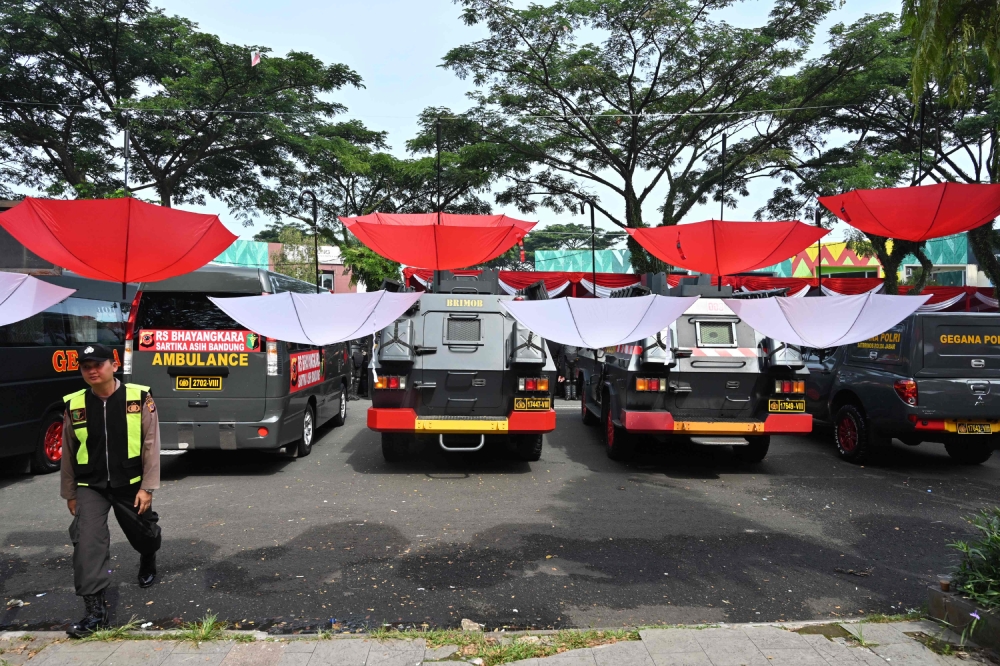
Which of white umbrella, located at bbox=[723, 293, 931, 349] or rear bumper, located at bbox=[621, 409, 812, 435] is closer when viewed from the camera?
white umbrella, located at bbox=[723, 293, 931, 349]

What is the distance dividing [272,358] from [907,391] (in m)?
7.41

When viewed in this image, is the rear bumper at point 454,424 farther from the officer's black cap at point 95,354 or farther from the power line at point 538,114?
the power line at point 538,114

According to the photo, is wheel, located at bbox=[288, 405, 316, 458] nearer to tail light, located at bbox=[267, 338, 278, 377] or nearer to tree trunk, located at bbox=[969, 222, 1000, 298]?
tail light, located at bbox=[267, 338, 278, 377]

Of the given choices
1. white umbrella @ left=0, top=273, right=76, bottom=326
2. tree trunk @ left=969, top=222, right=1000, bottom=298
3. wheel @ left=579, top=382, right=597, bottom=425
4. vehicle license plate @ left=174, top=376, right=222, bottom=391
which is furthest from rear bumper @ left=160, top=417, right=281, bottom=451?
tree trunk @ left=969, top=222, right=1000, bottom=298

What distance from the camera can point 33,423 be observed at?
752cm

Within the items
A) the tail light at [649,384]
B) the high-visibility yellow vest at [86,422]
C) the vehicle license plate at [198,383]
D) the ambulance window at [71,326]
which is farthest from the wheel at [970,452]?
the ambulance window at [71,326]

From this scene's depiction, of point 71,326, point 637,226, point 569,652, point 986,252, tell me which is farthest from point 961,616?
point 637,226

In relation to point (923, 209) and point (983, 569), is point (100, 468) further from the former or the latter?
point (923, 209)

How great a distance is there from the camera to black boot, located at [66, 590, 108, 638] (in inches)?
150

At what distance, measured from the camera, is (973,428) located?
771 centimetres

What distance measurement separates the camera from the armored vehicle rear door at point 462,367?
7.95 metres

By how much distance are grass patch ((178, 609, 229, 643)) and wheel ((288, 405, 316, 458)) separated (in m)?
4.88

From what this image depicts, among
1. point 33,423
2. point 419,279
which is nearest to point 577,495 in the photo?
point 33,423

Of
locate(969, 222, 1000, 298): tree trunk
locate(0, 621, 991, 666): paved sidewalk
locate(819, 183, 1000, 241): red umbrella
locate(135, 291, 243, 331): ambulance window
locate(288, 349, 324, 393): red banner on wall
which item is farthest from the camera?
locate(969, 222, 1000, 298): tree trunk
